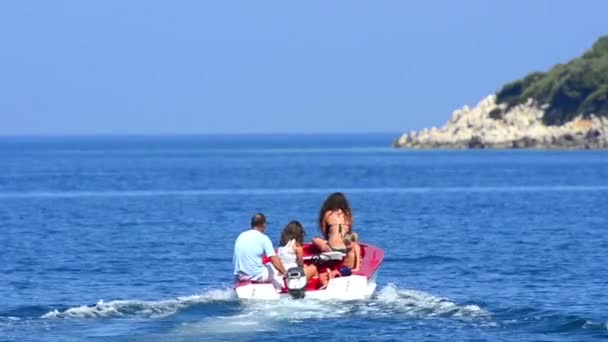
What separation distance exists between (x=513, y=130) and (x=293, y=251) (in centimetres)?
11021

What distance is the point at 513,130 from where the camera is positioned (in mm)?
131875

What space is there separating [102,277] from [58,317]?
6.79 metres

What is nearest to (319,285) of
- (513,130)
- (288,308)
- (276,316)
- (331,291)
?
(331,291)

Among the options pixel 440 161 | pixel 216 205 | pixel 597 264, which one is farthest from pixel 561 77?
pixel 597 264

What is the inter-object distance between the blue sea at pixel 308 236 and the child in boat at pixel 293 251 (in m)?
0.67

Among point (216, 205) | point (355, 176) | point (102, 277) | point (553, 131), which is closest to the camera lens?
point (102, 277)

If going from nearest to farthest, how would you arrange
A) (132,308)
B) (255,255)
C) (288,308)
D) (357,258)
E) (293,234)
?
(288,308)
(132,308)
(255,255)
(293,234)
(357,258)

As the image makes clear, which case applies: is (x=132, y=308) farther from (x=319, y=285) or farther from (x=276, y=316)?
(x=319, y=285)

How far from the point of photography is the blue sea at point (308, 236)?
21.2 m

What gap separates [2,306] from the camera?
23859mm

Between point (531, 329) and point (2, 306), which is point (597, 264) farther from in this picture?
point (2, 306)

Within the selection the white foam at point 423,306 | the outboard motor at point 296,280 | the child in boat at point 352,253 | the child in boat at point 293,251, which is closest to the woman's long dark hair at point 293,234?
the child in boat at point 293,251

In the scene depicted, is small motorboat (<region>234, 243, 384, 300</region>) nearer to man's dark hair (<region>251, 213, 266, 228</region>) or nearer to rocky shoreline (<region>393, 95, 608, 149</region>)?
man's dark hair (<region>251, 213, 266, 228</region>)

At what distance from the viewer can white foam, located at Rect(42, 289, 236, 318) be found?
2206cm
